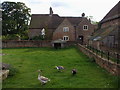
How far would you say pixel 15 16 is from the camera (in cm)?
6234

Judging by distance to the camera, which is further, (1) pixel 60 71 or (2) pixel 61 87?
(1) pixel 60 71

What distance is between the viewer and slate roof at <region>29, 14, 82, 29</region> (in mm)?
52656

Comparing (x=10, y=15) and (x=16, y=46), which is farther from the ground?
(x=10, y=15)

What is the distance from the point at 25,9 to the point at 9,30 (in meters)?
9.53

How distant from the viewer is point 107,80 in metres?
11.9

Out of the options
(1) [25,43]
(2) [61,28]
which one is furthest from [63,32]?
(1) [25,43]

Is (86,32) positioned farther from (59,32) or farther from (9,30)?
(9,30)

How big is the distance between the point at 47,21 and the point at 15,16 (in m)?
14.8

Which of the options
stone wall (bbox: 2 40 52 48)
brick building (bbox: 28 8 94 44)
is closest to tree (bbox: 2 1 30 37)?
brick building (bbox: 28 8 94 44)

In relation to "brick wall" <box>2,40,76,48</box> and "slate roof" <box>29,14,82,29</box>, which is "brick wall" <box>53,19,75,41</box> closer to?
"slate roof" <box>29,14,82,29</box>

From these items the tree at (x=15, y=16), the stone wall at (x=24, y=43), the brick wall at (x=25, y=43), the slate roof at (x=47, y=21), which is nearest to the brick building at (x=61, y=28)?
the slate roof at (x=47, y=21)

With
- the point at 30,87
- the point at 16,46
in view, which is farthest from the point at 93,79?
the point at 16,46

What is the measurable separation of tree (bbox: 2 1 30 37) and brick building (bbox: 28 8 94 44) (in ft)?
31.5

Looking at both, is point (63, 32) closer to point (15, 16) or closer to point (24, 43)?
Result: point (24, 43)
